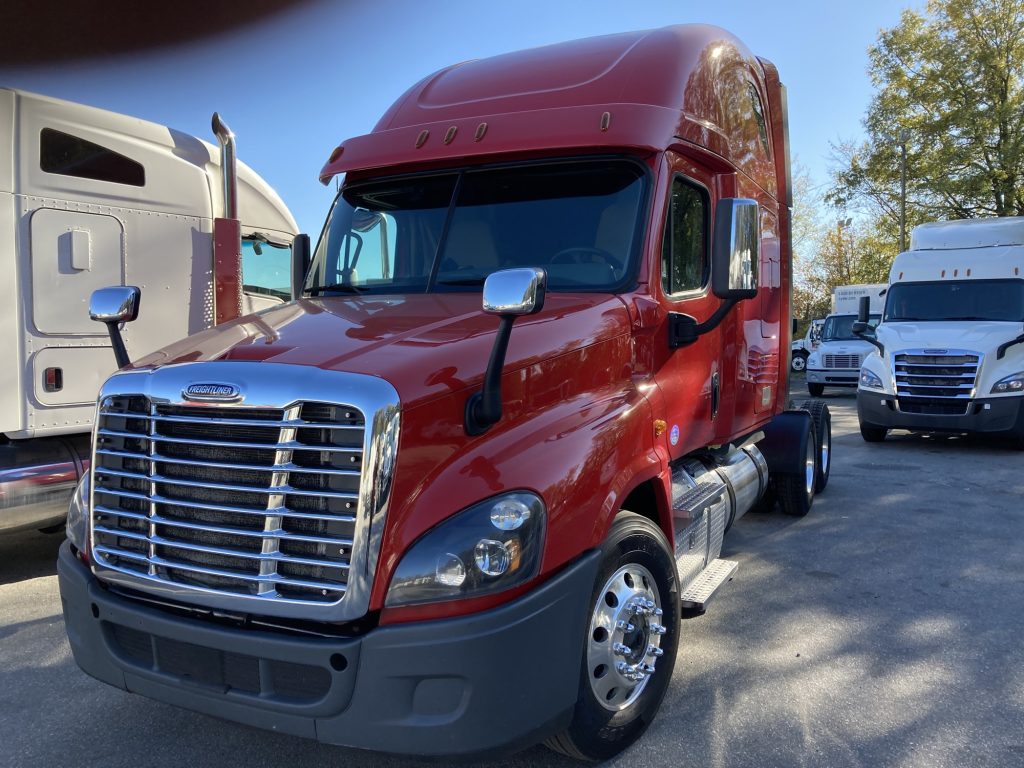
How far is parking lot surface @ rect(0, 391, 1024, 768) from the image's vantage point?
10.9ft

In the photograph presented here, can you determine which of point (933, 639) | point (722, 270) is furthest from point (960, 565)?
point (722, 270)

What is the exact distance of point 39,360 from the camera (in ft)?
18.8

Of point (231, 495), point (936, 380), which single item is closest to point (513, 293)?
point (231, 495)

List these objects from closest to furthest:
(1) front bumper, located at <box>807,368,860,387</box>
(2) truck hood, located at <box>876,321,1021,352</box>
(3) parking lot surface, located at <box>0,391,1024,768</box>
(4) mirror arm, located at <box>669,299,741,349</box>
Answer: (3) parking lot surface, located at <box>0,391,1024,768</box>, (4) mirror arm, located at <box>669,299,741,349</box>, (2) truck hood, located at <box>876,321,1021,352</box>, (1) front bumper, located at <box>807,368,860,387</box>

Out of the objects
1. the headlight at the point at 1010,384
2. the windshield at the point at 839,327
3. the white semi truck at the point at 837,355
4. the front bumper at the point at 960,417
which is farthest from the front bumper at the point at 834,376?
the headlight at the point at 1010,384

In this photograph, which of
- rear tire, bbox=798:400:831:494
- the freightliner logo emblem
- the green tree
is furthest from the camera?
the green tree

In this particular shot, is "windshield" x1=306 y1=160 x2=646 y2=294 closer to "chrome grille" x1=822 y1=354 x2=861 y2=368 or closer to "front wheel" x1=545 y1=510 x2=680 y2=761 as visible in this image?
"front wheel" x1=545 y1=510 x2=680 y2=761

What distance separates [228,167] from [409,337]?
15.3 ft

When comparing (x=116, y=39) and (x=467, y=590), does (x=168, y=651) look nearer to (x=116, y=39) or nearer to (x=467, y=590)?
(x=467, y=590)

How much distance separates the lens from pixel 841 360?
19609mm

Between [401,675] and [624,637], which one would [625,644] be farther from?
[401,675]

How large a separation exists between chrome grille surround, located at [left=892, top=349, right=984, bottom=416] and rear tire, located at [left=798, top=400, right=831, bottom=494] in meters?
3.19

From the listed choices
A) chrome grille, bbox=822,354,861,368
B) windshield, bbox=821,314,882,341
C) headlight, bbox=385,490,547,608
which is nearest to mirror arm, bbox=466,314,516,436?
headlight, bbox=385,490,547,608

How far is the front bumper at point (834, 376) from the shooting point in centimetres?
1948
